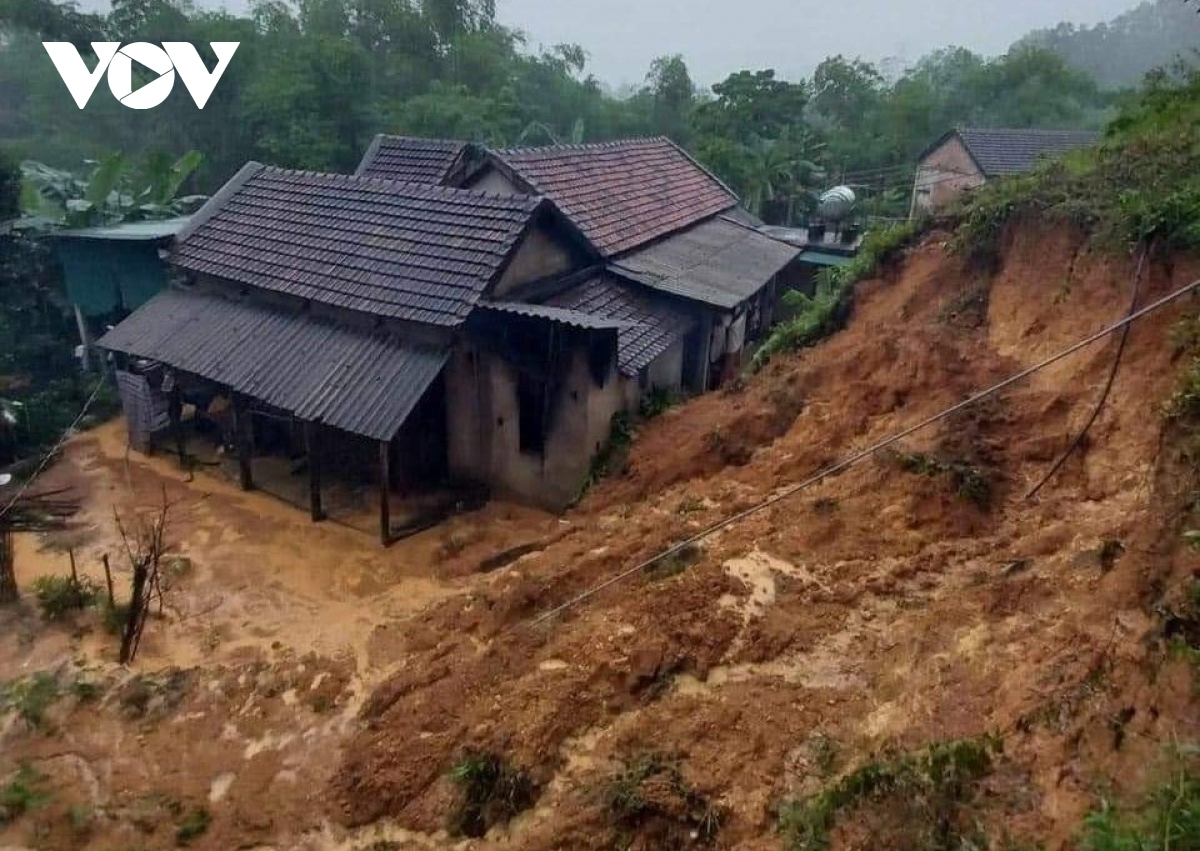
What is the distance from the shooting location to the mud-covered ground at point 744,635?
5.55 m

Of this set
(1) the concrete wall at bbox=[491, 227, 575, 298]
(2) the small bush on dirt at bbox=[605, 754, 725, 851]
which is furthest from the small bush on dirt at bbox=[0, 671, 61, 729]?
(1) the concrete wall at bbox=[491, 227, 575, 298]

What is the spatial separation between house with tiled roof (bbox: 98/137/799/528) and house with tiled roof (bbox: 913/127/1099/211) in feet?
50.0

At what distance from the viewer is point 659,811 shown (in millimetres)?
5930

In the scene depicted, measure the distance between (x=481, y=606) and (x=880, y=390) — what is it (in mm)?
5339

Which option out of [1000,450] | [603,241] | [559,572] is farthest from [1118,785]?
[603,241]

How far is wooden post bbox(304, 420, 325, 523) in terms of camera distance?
40.0 ft

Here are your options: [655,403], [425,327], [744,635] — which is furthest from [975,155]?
[744,635]

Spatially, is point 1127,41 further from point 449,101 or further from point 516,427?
point 516,427

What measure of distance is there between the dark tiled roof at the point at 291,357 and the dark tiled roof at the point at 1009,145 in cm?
2268

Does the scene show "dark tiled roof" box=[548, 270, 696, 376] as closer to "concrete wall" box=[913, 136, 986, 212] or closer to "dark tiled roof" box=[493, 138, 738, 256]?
"dark tiled roof" box=[493, 138, 738, 256]

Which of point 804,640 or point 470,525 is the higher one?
point 804,640

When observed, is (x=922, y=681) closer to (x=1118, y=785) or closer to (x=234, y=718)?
(x=1118, y=785)

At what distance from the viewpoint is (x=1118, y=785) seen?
4297 mm

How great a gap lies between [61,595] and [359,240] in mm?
6948
